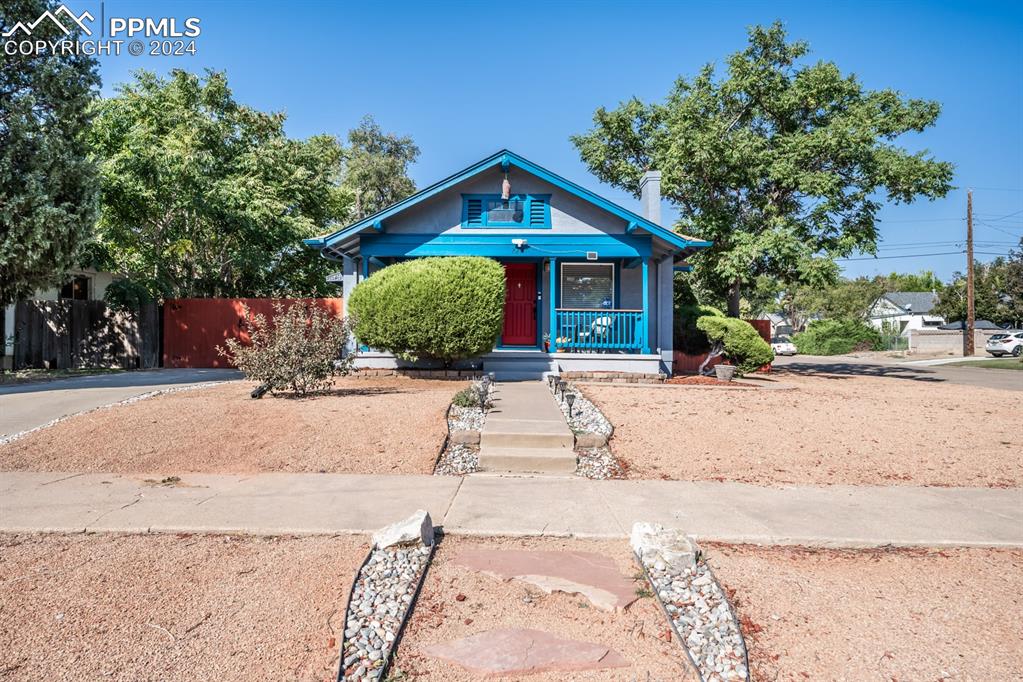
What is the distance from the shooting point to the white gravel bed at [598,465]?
6918 mm

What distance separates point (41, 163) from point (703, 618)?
1708 cm

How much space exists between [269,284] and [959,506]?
74.4ft

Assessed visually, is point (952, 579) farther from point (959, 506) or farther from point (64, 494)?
point (64, 494)

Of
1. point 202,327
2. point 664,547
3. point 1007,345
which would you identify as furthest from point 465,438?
point 1007,345

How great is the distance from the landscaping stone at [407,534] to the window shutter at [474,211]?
11839 millimetres

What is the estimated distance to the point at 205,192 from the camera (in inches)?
798

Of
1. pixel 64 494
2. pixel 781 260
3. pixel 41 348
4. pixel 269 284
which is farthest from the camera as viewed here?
pixel 269 284

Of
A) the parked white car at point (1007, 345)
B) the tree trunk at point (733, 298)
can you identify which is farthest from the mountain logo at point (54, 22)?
the parked white car at point (1007, 345)

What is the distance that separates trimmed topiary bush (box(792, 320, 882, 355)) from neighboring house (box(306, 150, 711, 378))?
34892 millimetres

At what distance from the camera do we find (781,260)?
19531mm

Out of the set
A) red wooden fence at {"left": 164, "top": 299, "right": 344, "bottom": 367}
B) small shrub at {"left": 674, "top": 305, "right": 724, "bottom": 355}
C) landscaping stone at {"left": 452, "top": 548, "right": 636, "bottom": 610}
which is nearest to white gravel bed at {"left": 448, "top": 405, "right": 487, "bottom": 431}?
landscaping stone at {"left": 452, "top": 548, "right": 636, "bottom": 610}

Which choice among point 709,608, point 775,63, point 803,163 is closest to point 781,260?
point 803,163

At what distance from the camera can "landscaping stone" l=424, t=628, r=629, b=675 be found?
9.96 feet

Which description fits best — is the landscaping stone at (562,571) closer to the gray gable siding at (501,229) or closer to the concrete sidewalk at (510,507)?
the concrete sidewalk at (510,507)
